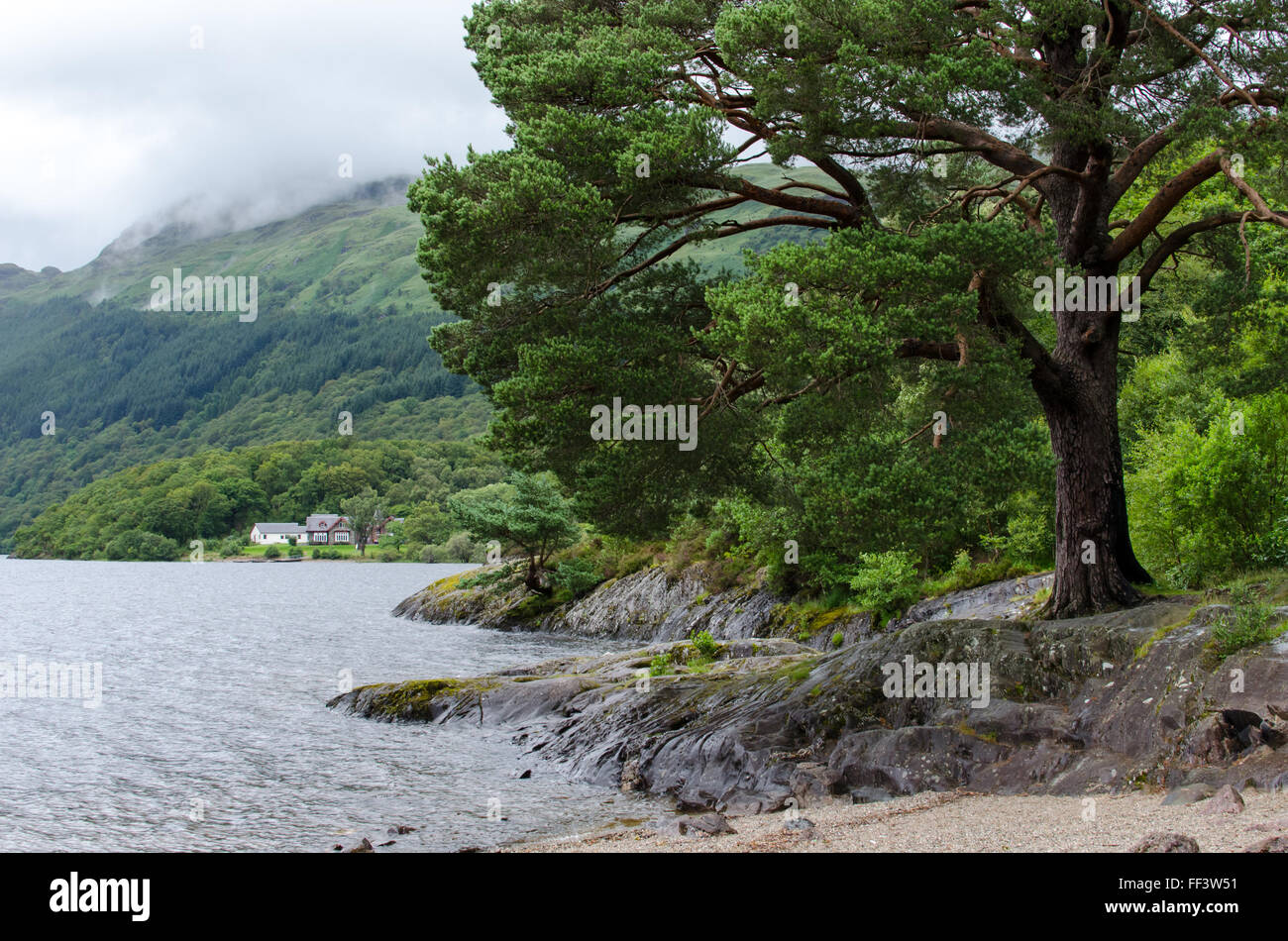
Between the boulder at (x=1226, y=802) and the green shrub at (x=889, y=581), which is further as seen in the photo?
the green shrub at (x=889, y=581)

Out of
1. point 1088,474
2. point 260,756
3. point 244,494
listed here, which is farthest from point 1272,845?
point 244,494

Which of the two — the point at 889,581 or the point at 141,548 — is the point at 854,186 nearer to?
the point at 889,581

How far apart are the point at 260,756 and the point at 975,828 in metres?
16.1

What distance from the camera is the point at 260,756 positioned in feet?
70.6

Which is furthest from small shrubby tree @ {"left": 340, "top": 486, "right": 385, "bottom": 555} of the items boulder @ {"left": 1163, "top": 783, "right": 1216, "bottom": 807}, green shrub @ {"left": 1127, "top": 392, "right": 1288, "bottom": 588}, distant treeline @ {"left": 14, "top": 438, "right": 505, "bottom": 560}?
boulder @ {"left": 1163, "top": 783, "right": 1216, "bottom": 807}

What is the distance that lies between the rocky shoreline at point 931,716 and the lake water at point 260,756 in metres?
1.32

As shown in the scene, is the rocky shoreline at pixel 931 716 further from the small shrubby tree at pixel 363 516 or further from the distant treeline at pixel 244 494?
the small shrubby tree at pixel 363 516

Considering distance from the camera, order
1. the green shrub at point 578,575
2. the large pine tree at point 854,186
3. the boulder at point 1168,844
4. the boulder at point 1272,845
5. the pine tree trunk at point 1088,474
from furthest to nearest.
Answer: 1. the green shrub at point 578,575
2. the pine tree trunk at point 1088,474
3. the large pine tree at point 854,186
4. the boulder at point 1168,844
5. the boulder at point 1272,845

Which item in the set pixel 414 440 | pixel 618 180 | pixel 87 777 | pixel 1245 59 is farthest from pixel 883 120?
pixel 414 440

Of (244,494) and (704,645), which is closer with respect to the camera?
(704,645)

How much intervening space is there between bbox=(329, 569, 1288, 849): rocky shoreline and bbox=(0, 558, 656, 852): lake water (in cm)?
132

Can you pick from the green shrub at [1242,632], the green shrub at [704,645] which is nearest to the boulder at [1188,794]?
the green shrub at [1242,632]

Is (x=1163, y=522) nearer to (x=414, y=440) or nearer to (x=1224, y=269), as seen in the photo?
(x=1224, y=269)

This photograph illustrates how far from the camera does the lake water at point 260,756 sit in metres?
15.5
